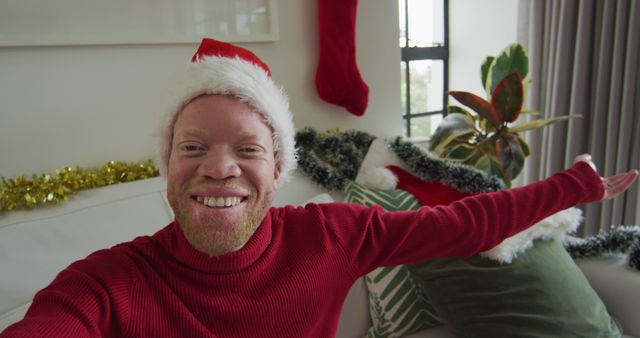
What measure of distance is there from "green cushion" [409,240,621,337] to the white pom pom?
283 mm

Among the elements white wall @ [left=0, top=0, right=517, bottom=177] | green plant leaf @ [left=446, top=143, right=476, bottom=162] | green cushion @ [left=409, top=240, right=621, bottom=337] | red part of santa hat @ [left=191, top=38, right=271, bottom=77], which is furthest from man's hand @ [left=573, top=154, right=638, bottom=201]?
white wall @ [left=0, top=0, right=517, bottom=177]

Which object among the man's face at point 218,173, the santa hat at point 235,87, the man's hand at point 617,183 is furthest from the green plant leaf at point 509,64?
the man's face at point 218,173

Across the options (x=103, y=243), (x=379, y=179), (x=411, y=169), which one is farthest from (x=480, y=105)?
(x=103, y=243)

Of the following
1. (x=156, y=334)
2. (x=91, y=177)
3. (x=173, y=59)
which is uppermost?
(x=173, y=59)

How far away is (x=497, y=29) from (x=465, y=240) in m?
1.88

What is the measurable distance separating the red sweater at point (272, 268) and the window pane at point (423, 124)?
5.67ft

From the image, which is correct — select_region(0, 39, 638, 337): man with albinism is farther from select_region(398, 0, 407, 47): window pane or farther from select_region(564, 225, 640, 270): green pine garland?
select_region(398, 0, 407, 47): window pane

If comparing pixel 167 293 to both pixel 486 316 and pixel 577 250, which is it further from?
pixel 577 250

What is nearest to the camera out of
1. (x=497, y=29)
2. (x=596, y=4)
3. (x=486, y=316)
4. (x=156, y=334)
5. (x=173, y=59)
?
(x=156, y=334)

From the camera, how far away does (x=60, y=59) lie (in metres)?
1.08

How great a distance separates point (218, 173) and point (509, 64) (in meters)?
1.29

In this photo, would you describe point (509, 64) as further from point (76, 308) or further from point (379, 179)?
point (76, 308)

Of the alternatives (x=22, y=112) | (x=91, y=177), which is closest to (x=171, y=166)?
(x=91, y=177)

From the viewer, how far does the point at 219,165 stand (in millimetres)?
643
